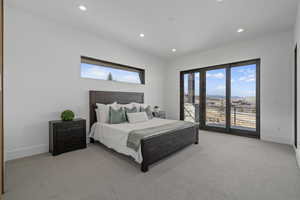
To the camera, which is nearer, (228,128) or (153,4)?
(153,4)

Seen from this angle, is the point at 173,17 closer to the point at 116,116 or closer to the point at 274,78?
the point at 116,116

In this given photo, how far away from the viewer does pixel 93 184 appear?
180cm

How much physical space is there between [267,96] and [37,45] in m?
5.70

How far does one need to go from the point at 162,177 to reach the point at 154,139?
57cm

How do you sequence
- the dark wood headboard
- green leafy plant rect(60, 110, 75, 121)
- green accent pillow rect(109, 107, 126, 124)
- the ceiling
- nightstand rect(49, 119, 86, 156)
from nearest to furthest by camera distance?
the ceiling → nightstand rect(49, 119, 86, 156) → green leafy plant rect(60, 110, 75, 121) → green accent pillow rect(109, 107, 126, 124) → the dark wood headboard

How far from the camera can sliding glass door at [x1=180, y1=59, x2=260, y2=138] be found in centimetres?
396

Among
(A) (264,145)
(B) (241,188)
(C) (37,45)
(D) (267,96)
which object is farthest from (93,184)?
(D) (267,96)

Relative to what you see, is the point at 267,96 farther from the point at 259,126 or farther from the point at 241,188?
the point at 241,188

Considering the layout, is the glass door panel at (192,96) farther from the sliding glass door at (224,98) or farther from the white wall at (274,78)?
the white wall at (274,78)

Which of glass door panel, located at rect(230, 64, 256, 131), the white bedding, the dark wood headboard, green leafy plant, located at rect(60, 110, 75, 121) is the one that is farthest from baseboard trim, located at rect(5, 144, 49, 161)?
glass door panel, located at rect(230, 64, 256, 131)

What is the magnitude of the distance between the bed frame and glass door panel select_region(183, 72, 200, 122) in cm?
201

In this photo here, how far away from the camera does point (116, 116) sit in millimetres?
3326

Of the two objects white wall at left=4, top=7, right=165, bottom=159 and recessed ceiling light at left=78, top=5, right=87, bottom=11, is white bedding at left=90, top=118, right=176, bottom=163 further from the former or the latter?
recessed ceiling light at left=78, top=5, right=87, bottom=11

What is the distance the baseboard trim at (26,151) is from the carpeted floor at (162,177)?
173 millimetres
